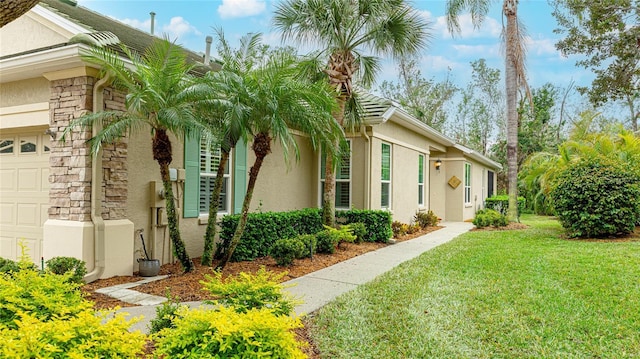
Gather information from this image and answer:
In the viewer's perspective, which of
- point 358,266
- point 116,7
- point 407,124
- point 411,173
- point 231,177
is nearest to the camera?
point 358,266

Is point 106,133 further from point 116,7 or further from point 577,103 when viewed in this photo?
point 577,103

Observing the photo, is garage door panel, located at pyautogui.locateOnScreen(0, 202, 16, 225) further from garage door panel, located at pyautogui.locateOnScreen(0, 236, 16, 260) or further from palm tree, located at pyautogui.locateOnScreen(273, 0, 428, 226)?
palm tree, located at pyautogui.locateOnScreen(273, 0, 428, 226)

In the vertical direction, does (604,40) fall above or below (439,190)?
above

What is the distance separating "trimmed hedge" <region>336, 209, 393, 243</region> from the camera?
10922mm

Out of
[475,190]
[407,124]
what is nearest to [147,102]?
[407,124]

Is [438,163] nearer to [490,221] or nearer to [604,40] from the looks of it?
[490,221]

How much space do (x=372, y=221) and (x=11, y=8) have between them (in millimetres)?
9095

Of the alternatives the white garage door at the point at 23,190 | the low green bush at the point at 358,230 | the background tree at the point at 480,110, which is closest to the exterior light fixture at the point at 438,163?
the low green bush at the point at 358,230

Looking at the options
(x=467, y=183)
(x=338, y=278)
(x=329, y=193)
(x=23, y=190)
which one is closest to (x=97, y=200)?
(x=23, y=190)

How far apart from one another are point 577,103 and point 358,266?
119 feet

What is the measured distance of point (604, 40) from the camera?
14773mm

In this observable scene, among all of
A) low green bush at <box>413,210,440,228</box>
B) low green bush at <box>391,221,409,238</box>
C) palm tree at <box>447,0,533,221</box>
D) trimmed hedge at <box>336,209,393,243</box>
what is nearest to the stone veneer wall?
trimmed hedge at <box>336,209,393,243</box>

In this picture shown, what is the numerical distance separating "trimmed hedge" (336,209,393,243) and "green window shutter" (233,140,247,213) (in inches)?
120

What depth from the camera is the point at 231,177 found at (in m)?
8.97
